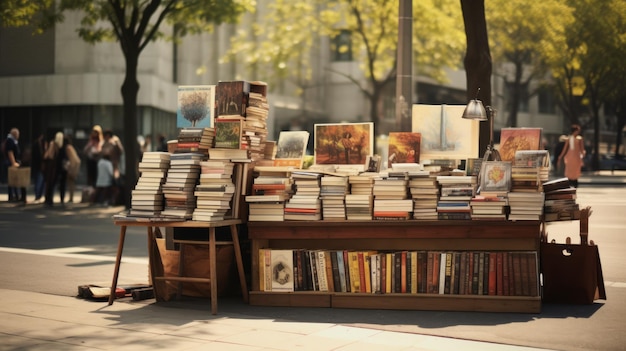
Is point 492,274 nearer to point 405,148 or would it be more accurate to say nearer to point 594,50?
point 405,148

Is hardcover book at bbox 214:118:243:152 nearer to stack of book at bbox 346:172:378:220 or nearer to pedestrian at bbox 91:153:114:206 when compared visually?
stack of book at bbox 346:172:378:220

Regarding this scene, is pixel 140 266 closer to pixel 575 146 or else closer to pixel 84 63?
pixel 575 146

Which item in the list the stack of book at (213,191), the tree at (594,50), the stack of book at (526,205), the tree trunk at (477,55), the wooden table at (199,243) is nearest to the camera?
the stack of book at (526,205)

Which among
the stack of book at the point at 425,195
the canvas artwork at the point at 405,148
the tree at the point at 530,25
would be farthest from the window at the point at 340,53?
the stack of book at the point at 425,195

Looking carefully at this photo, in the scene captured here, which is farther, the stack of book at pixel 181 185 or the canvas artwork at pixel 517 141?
the canvas artwork at pixel 517 141

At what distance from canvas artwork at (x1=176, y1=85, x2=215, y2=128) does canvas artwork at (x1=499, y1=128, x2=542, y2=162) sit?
2993 mm

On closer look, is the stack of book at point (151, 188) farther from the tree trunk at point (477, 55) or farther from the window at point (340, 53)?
the window at point (340, 53)

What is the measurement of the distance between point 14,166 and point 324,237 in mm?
16643

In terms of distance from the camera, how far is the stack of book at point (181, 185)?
29.1 feet

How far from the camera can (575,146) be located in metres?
22.0

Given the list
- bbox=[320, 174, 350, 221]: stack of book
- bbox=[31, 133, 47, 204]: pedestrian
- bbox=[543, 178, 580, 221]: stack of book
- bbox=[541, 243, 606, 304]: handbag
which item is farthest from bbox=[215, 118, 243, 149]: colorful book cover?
bbox=[31, 133, 47, 204]: pedestrian

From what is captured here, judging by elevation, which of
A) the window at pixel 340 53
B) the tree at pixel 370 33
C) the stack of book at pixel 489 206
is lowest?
the stack of book at pixel 489 206

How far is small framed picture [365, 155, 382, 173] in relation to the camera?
940cm

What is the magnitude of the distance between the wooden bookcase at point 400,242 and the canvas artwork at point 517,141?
1.10m
